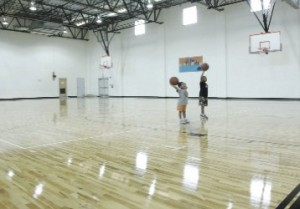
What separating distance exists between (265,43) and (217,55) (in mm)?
3649

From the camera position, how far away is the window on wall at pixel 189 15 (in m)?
20.9

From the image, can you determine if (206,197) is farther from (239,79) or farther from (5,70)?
(5,70)

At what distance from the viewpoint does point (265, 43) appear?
55.1 ft

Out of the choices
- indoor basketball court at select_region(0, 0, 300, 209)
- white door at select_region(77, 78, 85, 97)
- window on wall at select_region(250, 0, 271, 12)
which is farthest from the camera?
white door at select_region(77, 78, 85, 97)

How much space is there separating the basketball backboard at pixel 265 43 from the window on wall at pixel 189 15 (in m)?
4.96

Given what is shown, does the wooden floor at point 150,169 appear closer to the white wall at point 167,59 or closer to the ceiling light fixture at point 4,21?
the white wall at point 167,59

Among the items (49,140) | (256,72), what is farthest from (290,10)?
(49,140)

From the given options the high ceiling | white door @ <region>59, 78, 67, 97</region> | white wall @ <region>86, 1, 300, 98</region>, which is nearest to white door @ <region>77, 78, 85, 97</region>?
white door @ <region>59, 78, 67, 97</region>

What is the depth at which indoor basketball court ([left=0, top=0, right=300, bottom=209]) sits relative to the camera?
3172 mm

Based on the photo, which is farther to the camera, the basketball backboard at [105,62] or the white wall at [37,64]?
the basketball backboard at [105,62]

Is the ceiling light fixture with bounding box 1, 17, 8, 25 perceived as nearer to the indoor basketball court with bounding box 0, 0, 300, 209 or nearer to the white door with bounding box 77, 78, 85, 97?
the indoor basketball court with bounding box 0, 0, 300, 209

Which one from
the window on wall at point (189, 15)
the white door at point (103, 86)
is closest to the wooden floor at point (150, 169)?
the window on wall at point (189, 15)

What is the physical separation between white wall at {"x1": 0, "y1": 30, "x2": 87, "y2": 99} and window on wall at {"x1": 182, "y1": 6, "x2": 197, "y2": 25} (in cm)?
1301

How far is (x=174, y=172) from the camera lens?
3.73m
